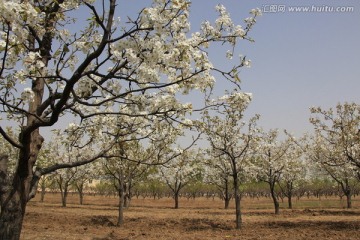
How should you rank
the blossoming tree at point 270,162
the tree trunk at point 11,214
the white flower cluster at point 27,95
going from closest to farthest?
the white flower cluster at point 27,95
the tree trunk at point 11,214
the blossoming tree at point 270,162

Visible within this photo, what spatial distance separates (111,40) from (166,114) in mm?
2250

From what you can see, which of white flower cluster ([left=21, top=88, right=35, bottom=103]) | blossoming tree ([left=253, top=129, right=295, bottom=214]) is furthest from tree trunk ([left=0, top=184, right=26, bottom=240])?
blossoming tree ([left=253, top=129, right=295, bottom=214])

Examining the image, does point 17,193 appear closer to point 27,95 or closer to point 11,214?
point 11,214

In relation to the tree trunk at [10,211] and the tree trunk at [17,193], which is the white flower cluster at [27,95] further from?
the tree trunk at [10,211]

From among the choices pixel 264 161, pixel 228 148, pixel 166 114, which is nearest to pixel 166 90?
pixel 166 114

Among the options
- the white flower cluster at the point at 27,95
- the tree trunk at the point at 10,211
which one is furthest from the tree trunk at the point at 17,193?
the white flower cluster at the point at 27,95

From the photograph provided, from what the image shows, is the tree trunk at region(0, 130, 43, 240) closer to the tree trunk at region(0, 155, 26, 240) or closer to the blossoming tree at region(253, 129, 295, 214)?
the tree trunk at region(0, 155, 26, 240)

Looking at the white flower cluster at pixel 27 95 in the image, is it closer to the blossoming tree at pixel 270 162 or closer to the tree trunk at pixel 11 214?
the tree trunk at pixel 11 214

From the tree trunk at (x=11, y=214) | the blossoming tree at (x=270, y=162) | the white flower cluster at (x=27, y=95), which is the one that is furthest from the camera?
the blossoming tree at (x=270, y=162)

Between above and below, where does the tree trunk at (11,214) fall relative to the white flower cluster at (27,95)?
below

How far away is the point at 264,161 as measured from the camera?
126ft

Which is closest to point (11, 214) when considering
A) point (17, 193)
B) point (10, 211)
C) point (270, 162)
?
point (10, 211)

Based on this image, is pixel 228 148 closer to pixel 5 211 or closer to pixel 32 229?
pixel 32 229

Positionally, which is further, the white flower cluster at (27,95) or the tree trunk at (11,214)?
the tree trunk at (11,214)
